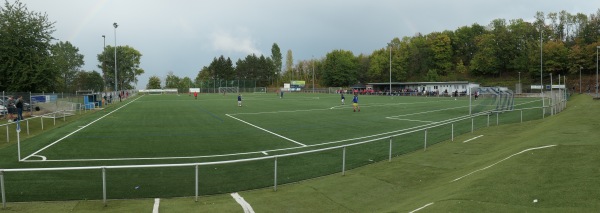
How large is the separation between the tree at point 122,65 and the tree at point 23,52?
98.0 meters

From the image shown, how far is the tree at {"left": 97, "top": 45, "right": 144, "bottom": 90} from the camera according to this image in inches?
5531

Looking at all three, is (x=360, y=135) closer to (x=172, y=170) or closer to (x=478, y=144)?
(x=478, y=144)

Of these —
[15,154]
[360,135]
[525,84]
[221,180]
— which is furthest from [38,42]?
[525,84]

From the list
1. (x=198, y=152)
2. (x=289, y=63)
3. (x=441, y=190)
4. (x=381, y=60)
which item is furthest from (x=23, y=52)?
(x=289, y=63)

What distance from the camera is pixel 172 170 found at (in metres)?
11.6

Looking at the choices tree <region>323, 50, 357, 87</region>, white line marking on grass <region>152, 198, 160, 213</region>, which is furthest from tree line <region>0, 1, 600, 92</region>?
white line marking on grass <region>152, 198, 160, 213</region>

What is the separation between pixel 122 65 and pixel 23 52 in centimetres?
10472

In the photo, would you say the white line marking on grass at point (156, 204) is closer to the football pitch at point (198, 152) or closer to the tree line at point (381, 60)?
the football pitch at point (198, 152)

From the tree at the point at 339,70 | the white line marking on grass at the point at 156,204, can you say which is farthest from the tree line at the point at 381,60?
the white line marking on grass at the point at 156,204

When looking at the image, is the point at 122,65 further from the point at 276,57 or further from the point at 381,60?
the point at 381,60

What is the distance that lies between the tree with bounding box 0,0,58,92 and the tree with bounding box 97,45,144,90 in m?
98.0

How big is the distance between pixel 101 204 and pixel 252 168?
4.81m

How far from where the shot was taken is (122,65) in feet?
463

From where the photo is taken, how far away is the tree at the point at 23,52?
41344 mm
